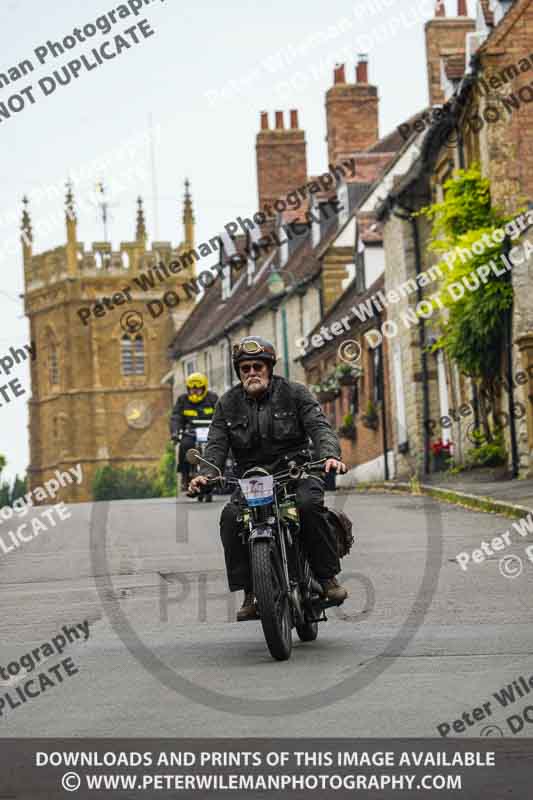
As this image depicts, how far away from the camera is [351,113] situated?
5278 centimetres

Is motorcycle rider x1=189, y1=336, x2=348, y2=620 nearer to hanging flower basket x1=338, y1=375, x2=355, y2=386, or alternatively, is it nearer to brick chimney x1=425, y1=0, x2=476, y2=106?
brick chimney x1=425, y1=0, x2=476, y2=106

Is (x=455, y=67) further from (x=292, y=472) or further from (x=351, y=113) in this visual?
(x=292, y=472)

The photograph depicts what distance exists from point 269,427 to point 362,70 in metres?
43.9

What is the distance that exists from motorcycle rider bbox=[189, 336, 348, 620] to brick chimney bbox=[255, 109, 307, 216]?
51.6m

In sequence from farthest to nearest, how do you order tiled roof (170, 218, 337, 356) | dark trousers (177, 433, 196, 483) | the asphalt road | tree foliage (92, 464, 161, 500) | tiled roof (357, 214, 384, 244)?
tree foliage (92, 464, 161, 500), tiled roof (170, 218, 337, 356), tiled roof (357, 214, 384, 244), dark trousers (177, 433, 196, 483), the asphalt road

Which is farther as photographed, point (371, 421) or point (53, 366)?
point (53, 366)

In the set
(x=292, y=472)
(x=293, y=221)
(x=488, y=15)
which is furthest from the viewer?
(x=293, y=221)

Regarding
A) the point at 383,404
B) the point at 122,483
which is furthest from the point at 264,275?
the point at 122,483

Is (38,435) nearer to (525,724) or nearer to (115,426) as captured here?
(115,426)

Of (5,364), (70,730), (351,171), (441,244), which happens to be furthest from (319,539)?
(351,171)

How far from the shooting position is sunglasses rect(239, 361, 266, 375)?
930cm
